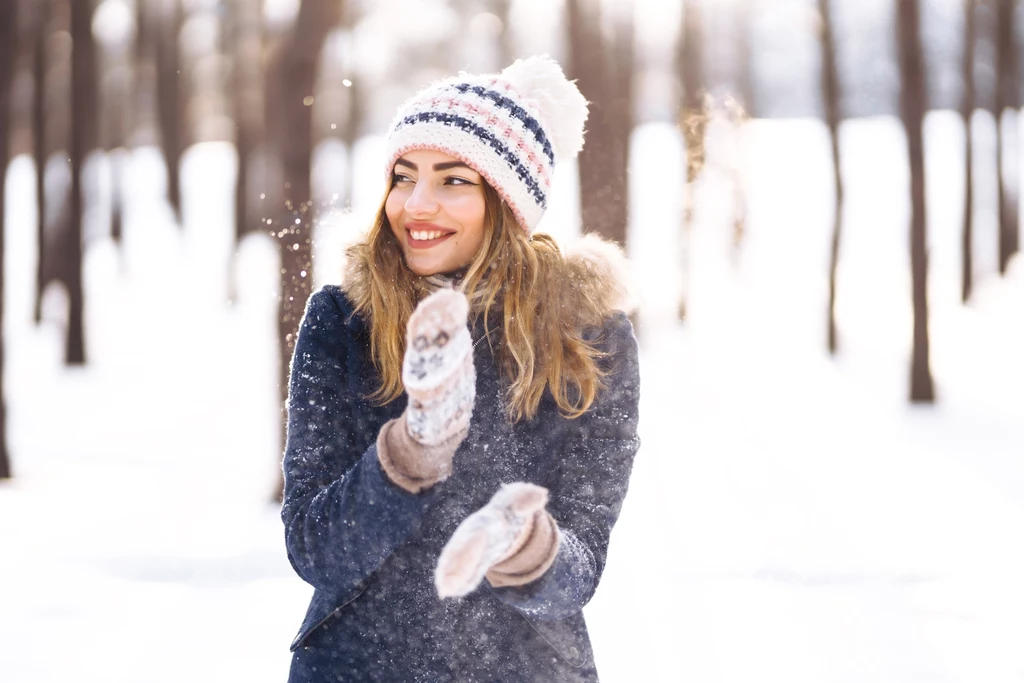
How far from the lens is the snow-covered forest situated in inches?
200

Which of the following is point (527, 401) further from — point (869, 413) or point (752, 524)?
point (869, 413)

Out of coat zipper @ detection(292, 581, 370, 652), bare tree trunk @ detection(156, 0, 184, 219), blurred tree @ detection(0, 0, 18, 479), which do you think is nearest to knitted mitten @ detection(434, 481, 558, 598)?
coat zipper @ detection(292, 581, 370, 652)

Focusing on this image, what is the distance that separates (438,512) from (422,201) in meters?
0.53

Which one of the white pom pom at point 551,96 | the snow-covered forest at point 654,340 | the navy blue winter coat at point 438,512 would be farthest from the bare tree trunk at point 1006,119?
the navy blue winter coat at point 438,512

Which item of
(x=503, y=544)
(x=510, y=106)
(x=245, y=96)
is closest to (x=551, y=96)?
(x=510, y=106)

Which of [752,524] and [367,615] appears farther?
[752,524]

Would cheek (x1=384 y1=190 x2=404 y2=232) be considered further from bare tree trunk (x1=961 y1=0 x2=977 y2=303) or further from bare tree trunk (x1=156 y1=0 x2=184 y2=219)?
bare tree trunk (x1=156 y1=0 x2=184 y2=219)

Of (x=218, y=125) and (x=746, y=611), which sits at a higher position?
(x=218, y=125)

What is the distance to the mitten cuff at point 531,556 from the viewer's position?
4.69ft

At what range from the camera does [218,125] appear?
141ft

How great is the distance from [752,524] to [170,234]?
103 feet

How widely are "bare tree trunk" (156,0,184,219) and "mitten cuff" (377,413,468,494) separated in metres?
23.8

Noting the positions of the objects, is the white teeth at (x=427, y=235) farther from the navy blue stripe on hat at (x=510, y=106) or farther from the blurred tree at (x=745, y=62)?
the blurred tree at (x=745, y=62)

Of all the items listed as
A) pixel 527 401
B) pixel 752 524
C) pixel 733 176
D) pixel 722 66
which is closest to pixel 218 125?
pixel 722 66
